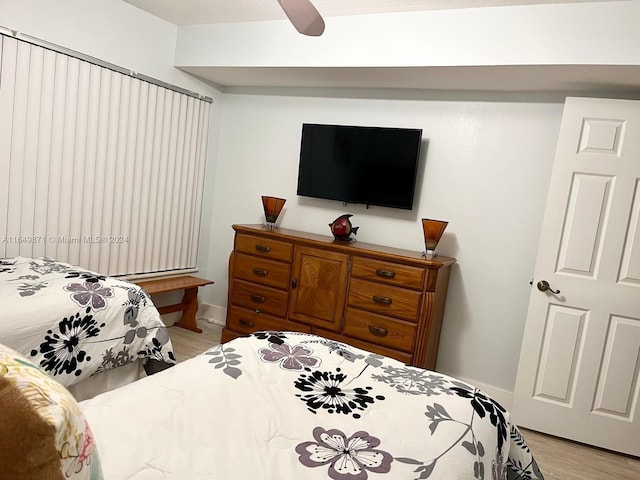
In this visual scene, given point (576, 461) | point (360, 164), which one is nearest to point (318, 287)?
point (360, 164)

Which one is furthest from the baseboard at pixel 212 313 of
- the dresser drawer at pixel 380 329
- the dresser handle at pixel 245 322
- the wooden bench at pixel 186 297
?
the dresser drawer at pixel 380 329

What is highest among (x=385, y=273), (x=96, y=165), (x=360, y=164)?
(x=360, y=164)

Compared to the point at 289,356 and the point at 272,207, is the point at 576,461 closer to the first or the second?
the point at 289,356

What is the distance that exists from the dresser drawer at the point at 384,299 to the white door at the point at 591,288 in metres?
0.72

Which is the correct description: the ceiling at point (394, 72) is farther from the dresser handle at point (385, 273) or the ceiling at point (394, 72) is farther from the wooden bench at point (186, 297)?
the wooden bench at point (186, 297)

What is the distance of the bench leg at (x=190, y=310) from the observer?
13.2 ft

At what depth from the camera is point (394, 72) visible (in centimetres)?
305

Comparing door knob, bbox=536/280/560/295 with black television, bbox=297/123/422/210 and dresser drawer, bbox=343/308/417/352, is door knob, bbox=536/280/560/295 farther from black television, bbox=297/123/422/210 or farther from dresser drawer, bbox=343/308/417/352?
black television, bbox=297/123/422/210

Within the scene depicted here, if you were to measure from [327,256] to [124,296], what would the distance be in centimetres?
141

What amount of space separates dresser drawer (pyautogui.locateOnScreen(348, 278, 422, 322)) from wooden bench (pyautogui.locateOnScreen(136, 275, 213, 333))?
1.38 meters

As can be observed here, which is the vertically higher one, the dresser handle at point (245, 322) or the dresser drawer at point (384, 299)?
the dresser drawer at point (384, 299)

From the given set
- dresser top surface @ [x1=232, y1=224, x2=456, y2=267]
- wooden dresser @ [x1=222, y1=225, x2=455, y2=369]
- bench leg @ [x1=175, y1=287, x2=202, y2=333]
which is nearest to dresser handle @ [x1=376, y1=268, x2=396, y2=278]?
wooden dresser @ [x1=222, y1=225, x2=455, y2=369]

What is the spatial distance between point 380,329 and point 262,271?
1.02 metres

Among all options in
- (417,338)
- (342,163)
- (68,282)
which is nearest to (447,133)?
(342,163)
